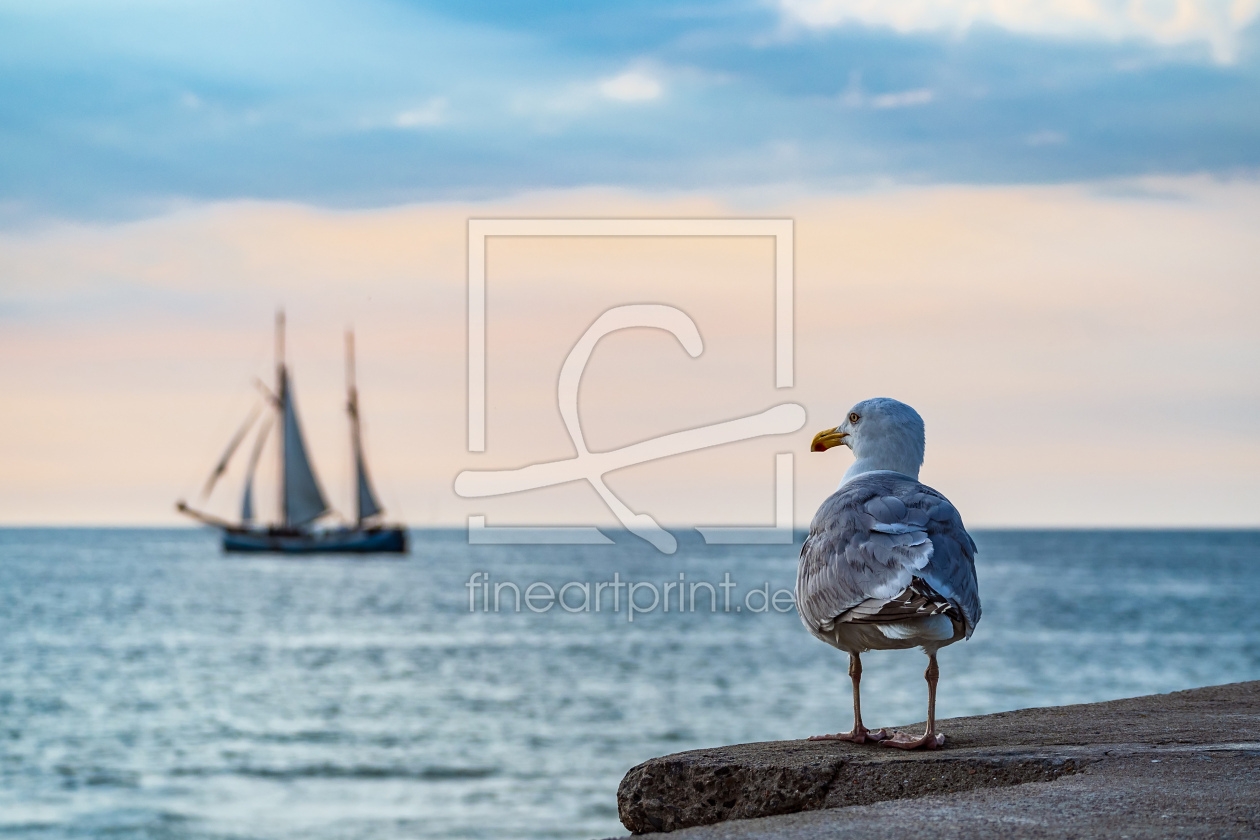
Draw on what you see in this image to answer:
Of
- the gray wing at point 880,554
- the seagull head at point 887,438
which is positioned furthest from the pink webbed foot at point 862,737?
the seagull head at point 887,438

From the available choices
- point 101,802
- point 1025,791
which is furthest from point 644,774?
point 101,802

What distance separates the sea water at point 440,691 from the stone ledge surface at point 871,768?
10.6 m

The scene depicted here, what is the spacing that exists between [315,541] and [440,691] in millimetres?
53203

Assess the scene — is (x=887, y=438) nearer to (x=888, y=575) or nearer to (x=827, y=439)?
(x=827, y=439)

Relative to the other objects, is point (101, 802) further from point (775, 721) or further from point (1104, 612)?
point (1104, 612)

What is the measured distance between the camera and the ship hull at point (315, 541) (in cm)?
7725

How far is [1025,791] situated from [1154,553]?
126 m

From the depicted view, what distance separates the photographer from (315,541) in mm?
77875

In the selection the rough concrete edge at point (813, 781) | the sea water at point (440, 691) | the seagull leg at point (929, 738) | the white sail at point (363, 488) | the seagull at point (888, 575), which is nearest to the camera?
the rough concrete edge at point (813, 781)

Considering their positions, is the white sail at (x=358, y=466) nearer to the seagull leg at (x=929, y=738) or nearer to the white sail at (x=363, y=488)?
the white sail at (x=363, y=488)

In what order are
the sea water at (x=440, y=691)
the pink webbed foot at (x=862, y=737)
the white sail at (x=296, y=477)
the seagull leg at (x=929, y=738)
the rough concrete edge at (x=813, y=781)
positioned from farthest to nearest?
1. the white sail at (x=296, y=477)
2. the sea water at (x=440, y=691)
3. the pink webbed foot at (x=862, y=737)
4. the seagull leg at (x=929, y=738)
5. the rough concrete edge at (x=813, y=781)

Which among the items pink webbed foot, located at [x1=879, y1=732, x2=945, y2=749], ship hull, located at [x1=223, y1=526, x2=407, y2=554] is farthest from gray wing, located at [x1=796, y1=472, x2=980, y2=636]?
ship hull, located at [x1=223, y1=526, x2=407, y2=554]

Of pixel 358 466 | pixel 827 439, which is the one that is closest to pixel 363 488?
pixel 358 466

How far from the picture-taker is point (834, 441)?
5828 mm
